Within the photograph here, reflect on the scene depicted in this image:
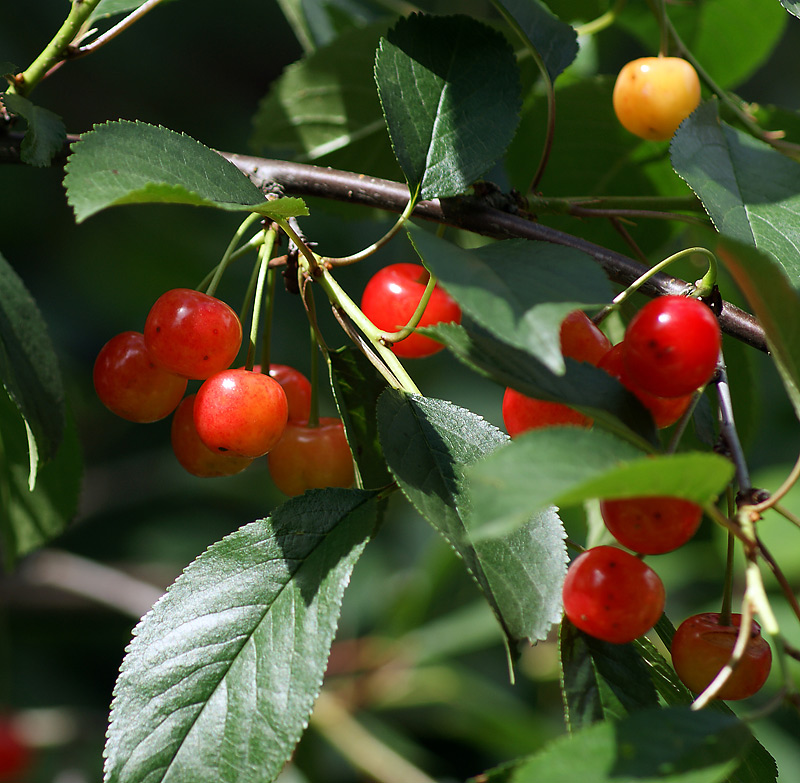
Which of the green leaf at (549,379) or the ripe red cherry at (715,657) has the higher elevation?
the green leaf at (549,379)

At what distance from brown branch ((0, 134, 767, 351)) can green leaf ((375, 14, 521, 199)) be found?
68 millimetres

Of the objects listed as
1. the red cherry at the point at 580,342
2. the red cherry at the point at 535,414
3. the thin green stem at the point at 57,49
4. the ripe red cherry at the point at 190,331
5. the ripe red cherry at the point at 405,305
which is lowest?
the ripe red cherry at the point at 405,305

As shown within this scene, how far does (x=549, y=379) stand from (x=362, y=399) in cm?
29

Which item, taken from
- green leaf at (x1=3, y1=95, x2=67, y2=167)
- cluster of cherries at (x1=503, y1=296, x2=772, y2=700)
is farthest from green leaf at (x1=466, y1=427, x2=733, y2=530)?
green leaf at (x1=3, y1=95, x2=67, y2=167)

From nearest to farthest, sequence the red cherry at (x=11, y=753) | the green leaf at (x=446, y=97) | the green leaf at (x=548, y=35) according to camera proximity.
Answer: the green leaf at (x=446, y=97)
the green leaf at (x=548, y=35)
the red cherry at (x=11, y=753)

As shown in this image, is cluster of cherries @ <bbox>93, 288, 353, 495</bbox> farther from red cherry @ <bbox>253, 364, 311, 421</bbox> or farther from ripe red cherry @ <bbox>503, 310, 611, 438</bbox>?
ripe red cherry @ <bbox>503, 310, 611, 438</bbox>

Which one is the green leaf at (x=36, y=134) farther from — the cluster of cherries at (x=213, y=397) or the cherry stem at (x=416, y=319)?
the cherry stem at (x=416, y=319)

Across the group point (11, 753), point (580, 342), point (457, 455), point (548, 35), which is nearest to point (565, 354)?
point (580, 342)

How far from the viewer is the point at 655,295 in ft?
2.61

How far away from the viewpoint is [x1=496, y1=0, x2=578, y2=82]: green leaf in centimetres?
91

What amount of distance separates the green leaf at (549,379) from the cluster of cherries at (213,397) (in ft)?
0.72

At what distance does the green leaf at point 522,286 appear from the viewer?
51 centimetres

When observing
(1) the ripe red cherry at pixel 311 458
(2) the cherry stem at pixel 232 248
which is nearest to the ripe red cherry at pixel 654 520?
(1) the ripe red cherry at pixel 311 458

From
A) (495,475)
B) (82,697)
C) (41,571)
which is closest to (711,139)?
(495,475)
